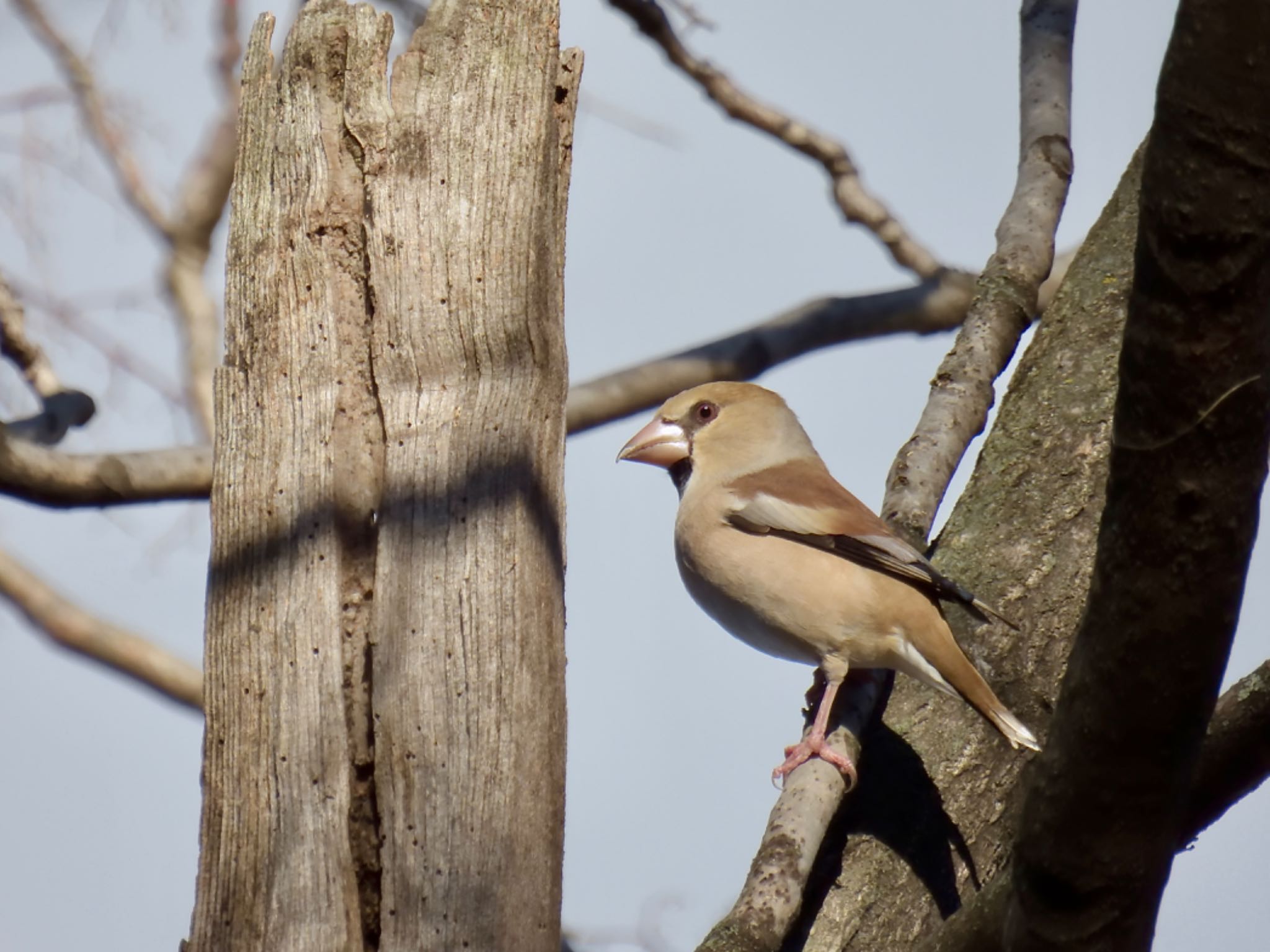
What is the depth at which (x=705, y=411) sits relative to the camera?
558 cm

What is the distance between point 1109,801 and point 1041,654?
1.96 metres

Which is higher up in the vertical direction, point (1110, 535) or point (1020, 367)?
point (1020, 367)

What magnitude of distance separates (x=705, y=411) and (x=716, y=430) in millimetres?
88

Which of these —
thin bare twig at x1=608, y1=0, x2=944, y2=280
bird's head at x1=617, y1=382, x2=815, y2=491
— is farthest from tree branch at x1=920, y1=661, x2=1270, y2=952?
thin bare twig at x1=608, y1=0, x2=944, y2=280

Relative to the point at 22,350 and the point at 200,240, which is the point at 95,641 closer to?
the point at 22,350

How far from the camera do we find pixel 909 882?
3553mm

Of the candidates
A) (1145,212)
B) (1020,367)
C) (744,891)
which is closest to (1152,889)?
(1145,212)

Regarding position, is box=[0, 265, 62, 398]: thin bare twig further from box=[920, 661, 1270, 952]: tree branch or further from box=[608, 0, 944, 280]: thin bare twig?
box=[920, 661, 1270, 952]: tree branch

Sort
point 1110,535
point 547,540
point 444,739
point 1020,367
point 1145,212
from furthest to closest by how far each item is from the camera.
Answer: point 1020,367, point 547,540, point 444,739, point 1110,535, point 1145,212

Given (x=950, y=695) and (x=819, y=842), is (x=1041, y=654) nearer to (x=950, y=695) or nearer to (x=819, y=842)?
(x=950, y=695)

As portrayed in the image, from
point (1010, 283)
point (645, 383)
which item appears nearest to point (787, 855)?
point (1010, 283)

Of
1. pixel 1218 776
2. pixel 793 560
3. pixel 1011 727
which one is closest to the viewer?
pixel 1218 776

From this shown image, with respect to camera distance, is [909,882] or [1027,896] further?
[909,882]

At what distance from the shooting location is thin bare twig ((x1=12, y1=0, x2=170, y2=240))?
30.9 ft
